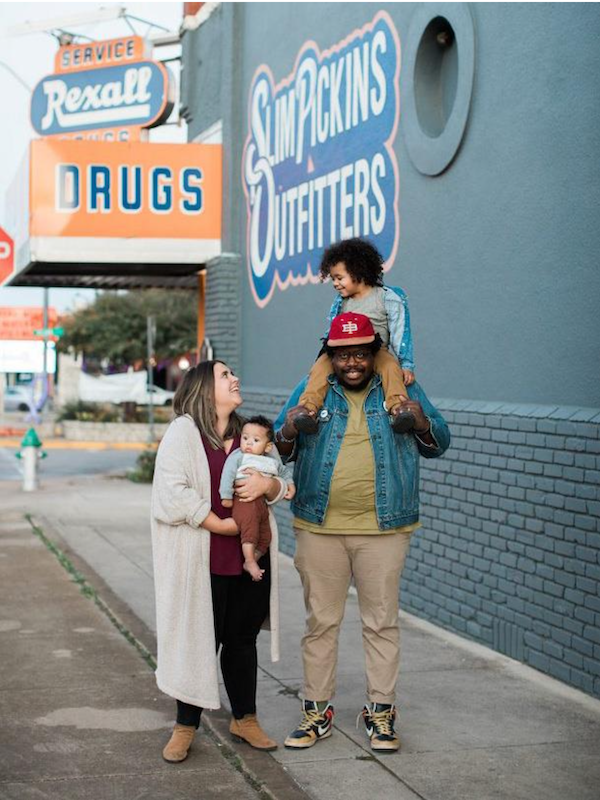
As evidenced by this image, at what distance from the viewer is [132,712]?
6.20 metres

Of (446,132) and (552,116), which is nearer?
(552,116)

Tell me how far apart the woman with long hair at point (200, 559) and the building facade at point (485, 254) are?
199 cm

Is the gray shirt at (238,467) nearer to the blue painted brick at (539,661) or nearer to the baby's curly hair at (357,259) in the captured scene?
the baby's curly hair at (357,259)

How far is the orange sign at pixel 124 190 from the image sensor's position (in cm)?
1428

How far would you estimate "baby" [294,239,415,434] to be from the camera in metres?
5.41

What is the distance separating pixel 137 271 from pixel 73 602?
763 cm

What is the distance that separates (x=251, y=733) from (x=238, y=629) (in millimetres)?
494

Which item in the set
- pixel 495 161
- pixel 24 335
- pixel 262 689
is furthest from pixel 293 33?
pixel 24 335

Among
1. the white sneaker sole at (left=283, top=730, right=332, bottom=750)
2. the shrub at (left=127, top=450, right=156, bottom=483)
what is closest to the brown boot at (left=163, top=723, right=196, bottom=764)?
the white sneaker sole at (left=283, top=730, right=332, bottom=750)

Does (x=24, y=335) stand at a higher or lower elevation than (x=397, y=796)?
higher

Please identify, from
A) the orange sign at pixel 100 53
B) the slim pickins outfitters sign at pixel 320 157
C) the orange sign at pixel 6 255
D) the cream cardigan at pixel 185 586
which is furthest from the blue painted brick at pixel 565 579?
the orange sign at pixel 100 53

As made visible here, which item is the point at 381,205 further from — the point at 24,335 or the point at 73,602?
the point at 24,335

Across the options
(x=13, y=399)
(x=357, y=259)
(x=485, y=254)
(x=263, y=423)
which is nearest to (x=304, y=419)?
(x=263, y=423)

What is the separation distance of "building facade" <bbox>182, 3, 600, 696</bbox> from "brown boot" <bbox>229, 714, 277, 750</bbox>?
1.87 meters
